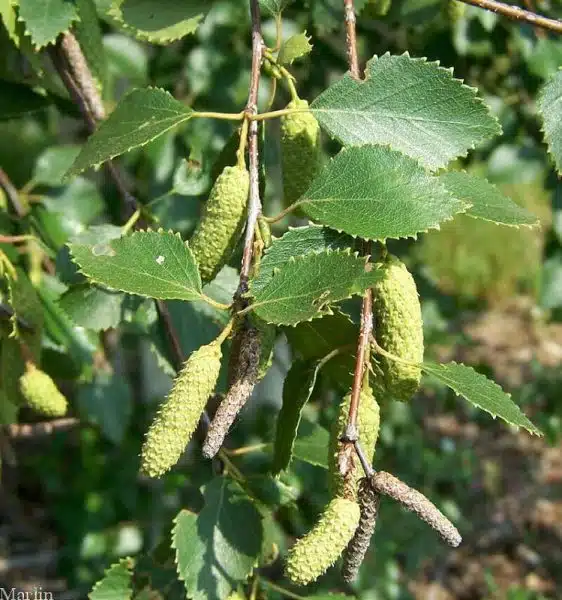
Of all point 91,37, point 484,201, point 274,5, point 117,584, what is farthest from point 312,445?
point 91,37

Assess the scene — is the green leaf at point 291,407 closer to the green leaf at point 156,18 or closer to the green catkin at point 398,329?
the green catkin at point 398,329

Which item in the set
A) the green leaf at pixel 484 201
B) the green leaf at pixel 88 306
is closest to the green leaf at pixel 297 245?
the green leaf at pixel 484 201

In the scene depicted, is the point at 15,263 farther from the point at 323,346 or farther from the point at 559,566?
the point at 559,566

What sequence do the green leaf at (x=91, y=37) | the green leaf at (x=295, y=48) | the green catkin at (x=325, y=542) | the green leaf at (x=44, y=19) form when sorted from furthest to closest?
the green leaf at (x=91, y=37)
the green leaf at (x=44, y=19)
the green leaf at (x=295, y=48)
the green catkin at (x=325, y=542)

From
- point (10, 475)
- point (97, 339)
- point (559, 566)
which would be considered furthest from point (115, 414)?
point (559, 566)

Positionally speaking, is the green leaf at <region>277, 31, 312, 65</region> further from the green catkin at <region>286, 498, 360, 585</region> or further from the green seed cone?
the green catkin at <region>286, 498, 360, 585</region>

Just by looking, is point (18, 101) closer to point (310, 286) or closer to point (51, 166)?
point (51, 166)
